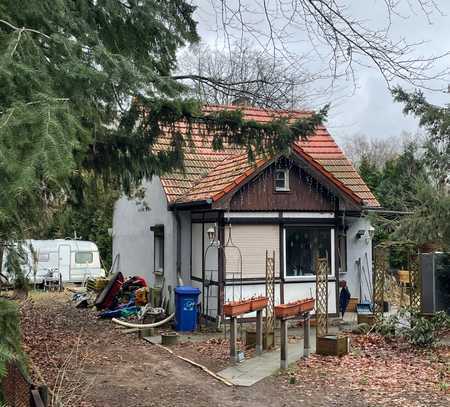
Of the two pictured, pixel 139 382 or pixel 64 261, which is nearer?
pixel 139 382

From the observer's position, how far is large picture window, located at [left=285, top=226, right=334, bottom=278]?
14.2 metres

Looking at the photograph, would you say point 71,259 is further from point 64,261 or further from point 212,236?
point 212,236

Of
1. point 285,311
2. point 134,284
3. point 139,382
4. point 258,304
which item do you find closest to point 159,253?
point 134,284

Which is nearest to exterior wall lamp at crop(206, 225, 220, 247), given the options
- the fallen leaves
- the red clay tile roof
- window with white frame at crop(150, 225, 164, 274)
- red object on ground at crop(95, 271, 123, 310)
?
the red clay tile roof

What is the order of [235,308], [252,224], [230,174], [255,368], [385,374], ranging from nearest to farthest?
[385,374] < [255,368] < [235,308] < [252,224] < [230,174]

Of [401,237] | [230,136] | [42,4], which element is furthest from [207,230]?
[42,4]

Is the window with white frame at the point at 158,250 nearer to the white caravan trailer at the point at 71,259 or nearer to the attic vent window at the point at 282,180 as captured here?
the attic vent window at the point at 282,180

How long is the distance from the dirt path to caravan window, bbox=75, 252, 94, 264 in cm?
1525

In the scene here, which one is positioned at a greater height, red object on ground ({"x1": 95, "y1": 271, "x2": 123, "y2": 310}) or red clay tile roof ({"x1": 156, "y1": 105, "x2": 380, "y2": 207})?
red clay tile roof ({"x1": 156, "y1": 105, "x2": 380, "y2": 207})

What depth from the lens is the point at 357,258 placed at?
657 inches

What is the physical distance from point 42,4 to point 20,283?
387 cm

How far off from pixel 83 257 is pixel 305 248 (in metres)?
16.0

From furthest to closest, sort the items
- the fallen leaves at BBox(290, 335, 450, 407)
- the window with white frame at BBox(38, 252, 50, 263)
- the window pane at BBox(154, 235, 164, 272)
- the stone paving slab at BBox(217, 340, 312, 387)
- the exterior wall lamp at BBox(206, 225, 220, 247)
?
the window with white frame at BBox(38, 252, 50, 263), the window pane at BBox(154, 235, 164, 272), the exterior wall lamp at BBox(206, 225, 220, 247), the stone paving slab at BBox(217, 340, 312, 387), the fallen leaves at BBox(290, 335, 450, 407)

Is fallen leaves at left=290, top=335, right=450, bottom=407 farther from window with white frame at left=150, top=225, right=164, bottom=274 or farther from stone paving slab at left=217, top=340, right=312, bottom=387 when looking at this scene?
window with white frame at left=150, top=225, right=164, bottom=274
